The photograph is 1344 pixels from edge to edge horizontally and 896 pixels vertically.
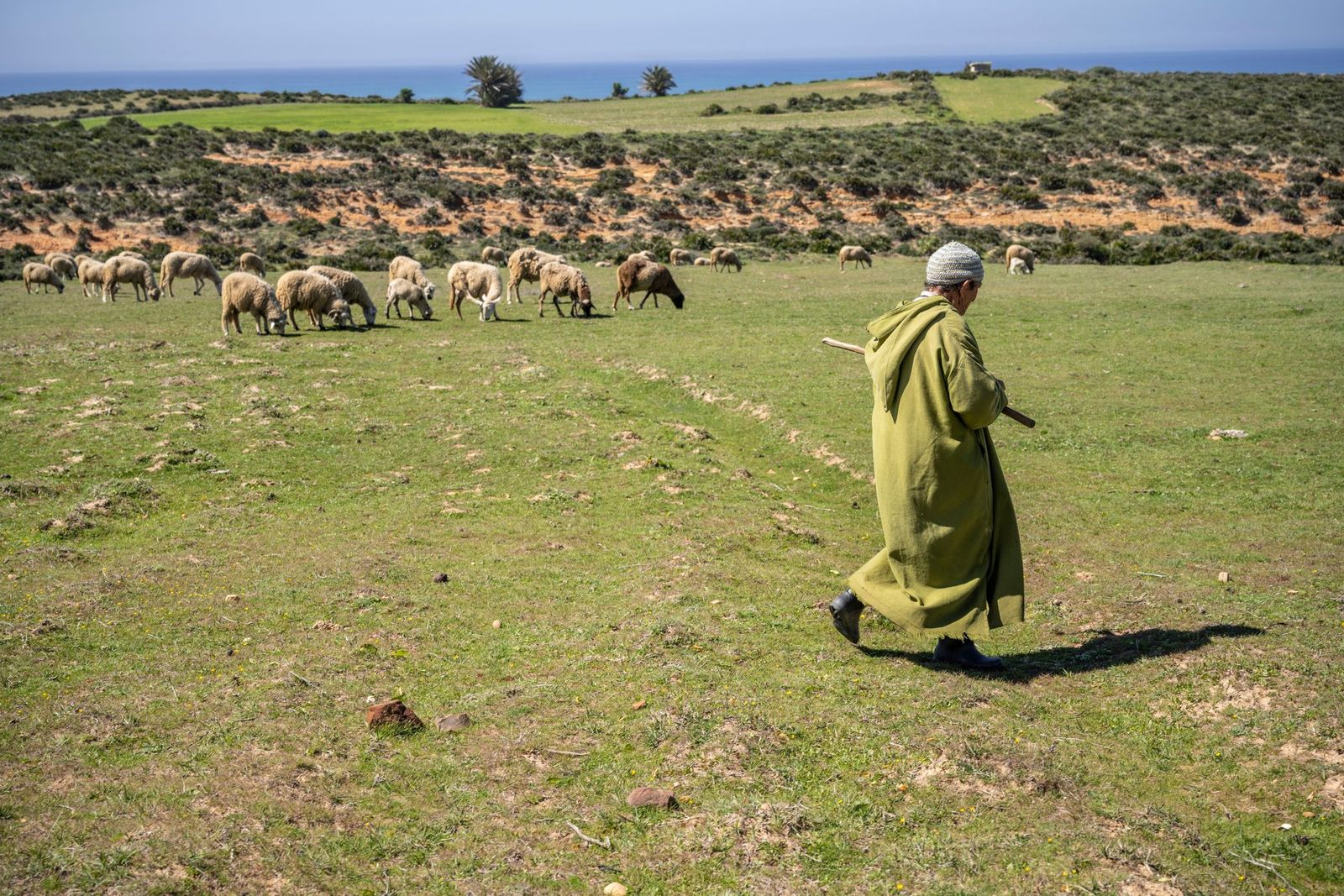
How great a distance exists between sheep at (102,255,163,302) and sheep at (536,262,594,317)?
423 inches

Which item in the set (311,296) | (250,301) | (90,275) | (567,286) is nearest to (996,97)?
(567,286)

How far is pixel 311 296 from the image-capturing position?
21.2 metres

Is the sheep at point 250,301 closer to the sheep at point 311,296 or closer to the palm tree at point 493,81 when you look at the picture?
the sheep at point 311,296

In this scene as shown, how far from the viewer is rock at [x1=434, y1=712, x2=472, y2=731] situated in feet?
19.6

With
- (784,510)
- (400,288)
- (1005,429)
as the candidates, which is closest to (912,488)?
(784,510)

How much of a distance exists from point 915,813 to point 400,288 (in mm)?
21025

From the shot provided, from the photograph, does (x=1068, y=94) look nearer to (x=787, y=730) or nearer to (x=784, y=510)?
(x=784, y=510)

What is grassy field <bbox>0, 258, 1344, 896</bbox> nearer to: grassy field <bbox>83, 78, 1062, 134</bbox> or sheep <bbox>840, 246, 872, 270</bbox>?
sheep <bbox>840, 246, 872, 270</bbox>

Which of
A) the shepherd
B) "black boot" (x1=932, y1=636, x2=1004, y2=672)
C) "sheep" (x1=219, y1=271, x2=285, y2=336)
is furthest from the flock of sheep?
"black boot" (x1=932, y1=636, x2=1004, y2=672)

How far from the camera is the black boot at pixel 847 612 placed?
696 cm

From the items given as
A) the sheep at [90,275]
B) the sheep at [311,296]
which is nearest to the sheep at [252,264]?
the sheep at [90,275]

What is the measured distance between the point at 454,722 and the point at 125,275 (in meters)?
24.9

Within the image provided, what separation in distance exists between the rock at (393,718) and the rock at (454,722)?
0.11m

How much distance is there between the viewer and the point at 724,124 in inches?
2859
